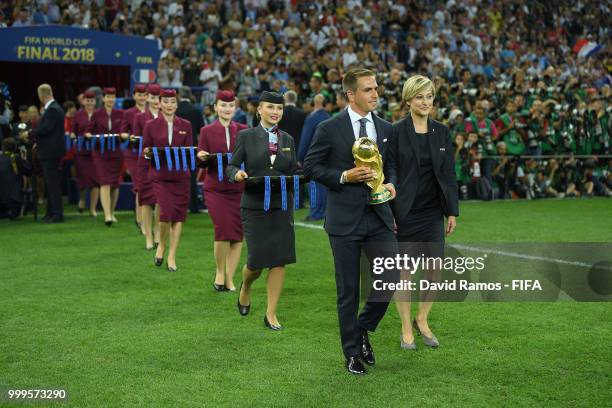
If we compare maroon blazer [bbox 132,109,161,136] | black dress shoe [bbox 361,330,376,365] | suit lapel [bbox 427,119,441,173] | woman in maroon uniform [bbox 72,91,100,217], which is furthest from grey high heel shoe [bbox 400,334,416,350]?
woman in maroon uniform [bbox 72,91,100,217]

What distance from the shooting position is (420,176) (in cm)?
696

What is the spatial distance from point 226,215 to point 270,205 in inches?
57.6

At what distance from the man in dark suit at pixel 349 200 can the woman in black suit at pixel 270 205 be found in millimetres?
1510

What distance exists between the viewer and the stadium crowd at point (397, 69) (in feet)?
63.5

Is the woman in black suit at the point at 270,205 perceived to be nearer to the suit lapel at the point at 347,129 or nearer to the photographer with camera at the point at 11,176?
the suit lapel at the point at 347,129

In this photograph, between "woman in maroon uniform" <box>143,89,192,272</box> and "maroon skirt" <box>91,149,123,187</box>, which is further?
"maroon skirt" <box>91,149,123,187</box>

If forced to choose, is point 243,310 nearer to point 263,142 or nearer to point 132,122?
point 263,142

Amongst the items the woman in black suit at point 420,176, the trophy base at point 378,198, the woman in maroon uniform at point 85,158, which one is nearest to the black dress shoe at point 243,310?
the woman in black suit at point 420,176

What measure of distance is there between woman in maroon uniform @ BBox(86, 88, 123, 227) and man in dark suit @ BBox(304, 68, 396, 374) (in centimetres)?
888

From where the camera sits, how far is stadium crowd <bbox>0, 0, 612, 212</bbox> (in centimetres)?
1936

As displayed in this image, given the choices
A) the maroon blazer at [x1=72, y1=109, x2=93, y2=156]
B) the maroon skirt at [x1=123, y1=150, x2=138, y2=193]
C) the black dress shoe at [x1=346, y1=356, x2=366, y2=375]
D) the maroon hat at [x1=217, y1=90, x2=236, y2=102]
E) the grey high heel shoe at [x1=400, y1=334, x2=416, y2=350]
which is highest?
the maroon hat at [x1=217, y1=90, x2=236, y2=102]

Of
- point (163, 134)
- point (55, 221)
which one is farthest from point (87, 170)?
point (163, 134)

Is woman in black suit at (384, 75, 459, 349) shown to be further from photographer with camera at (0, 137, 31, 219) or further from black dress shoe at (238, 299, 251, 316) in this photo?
photographer with camera at (0, 137, 31, 219)

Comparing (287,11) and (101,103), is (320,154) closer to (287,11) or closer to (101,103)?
(101,103)
